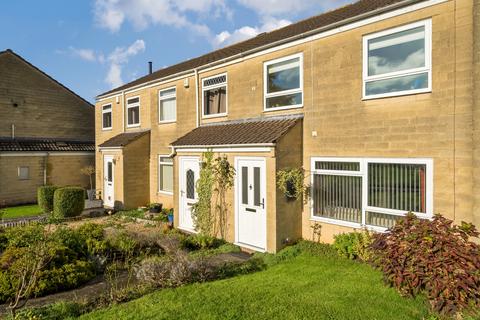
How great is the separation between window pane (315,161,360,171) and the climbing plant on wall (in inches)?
108

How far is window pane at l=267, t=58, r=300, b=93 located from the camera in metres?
10.3

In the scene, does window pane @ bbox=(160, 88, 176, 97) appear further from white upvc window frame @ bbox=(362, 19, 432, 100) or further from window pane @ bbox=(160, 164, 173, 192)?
white upvc window frame @ bbox=(362, 19, 432, 100)

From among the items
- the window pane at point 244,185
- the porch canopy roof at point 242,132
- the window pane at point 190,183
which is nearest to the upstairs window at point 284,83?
the porch canopy roof at point 242,132

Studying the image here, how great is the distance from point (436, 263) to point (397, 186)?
9.10ft

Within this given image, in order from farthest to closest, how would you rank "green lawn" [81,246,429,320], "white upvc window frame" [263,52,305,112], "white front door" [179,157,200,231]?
"white front door" [179,157,200,231]
"white upvc window frame" [263,52,305,112]
"green lawn" [81,246,429,320]

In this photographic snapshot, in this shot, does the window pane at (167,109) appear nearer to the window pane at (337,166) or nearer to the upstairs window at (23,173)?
the window pane at (337,166)

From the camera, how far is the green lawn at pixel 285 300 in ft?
18.3

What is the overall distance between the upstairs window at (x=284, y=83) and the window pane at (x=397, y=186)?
124 inches

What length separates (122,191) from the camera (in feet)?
56.2

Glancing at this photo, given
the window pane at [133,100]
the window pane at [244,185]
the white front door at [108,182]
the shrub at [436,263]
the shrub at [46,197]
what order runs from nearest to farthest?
the shrub at [436,263], the window pane at [244,185], the shrub at [46,197], the white front door at [108,182], the window pane at [133,100]

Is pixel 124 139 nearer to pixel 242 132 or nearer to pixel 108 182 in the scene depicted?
pixel 108 182

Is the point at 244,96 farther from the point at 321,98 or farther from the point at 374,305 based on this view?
the point at 374,305

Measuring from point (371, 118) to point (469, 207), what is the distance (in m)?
2.89

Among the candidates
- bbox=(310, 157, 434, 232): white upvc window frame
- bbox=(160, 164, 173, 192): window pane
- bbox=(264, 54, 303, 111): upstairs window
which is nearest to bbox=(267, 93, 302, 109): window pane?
bbox=(264, 54, 303, 111): upstairs window
